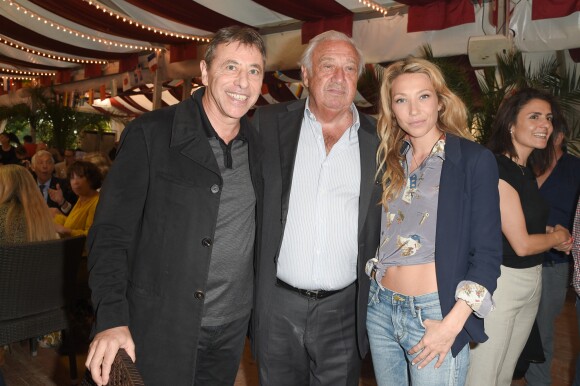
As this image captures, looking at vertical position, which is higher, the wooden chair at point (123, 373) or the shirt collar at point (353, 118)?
the shirt collar at point (353, 118)

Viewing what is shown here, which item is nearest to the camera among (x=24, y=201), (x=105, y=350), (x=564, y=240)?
(x=105, y=350)

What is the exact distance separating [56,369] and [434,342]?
2.86 metres

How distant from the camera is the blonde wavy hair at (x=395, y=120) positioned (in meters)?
1.78

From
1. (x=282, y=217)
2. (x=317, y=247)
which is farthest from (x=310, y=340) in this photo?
(x=282, y=217)

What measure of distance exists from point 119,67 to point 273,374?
913 centimetres

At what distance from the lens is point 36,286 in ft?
9.46

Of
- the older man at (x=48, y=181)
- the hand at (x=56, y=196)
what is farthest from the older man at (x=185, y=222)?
the older man at (x=48, y=181)

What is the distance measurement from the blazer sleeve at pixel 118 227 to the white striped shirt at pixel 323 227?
0.67 m

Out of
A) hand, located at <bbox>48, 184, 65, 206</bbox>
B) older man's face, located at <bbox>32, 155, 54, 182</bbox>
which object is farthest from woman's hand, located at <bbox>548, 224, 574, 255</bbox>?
older man's face, located at <bbox>32, 155, 54, 182</bbox>

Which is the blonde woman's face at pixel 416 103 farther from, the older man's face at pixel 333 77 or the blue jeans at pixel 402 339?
the blue jeans at pixel 402 339

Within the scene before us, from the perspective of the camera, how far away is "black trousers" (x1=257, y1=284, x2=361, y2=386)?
2.07 m

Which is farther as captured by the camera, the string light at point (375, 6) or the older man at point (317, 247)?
the string light at point (375, 6)

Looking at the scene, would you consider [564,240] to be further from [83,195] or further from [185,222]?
[83,195]

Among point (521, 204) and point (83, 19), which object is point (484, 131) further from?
point (83, 19)
